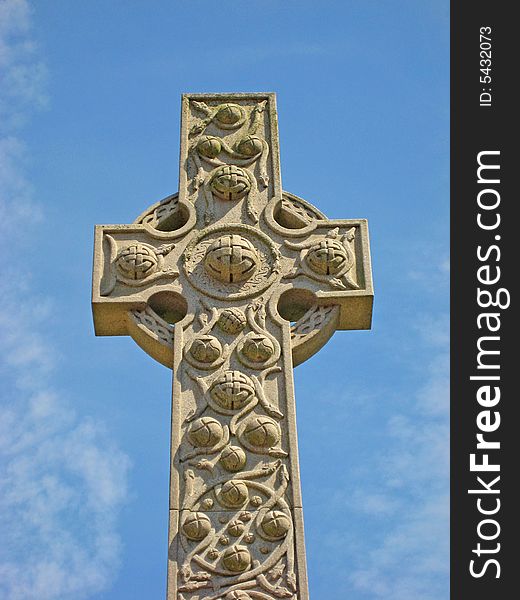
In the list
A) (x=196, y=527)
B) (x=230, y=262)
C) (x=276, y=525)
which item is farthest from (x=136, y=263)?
(x=276, y=525)

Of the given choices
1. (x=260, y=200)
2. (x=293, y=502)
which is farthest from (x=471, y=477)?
(x=260, y=200)

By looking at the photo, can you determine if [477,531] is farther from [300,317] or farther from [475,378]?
[300,317]

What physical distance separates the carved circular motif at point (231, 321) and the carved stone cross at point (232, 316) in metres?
0.01

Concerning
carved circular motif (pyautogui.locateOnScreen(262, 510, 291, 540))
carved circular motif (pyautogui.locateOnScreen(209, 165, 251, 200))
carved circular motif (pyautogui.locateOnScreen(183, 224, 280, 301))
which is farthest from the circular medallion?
carved circular motif (pyautogui.locateOnScreen(262, 510, 291, 540))

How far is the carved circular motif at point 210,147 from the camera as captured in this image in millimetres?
11438

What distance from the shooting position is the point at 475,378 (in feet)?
33.2

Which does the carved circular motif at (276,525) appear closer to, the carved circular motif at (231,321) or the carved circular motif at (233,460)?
the carved circular motif at (233,460)

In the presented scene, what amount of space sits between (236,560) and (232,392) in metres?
1.43

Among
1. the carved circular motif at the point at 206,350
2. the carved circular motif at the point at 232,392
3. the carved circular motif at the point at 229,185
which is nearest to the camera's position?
the carved circular motif at the point at 232,392

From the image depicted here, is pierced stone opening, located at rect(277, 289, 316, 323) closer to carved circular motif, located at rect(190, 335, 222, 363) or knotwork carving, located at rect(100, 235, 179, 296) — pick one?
carved circular motif, located at rect(190, 335, 222, 363)

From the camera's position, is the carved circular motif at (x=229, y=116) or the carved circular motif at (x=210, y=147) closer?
the carved circular motif at (x=210, y=147)

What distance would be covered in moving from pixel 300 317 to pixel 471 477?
209 cm

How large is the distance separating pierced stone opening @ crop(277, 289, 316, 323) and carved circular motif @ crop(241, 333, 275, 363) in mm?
585

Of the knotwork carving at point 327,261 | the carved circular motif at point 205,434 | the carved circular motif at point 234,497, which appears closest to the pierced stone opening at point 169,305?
the knotwork carving at point 327,261
